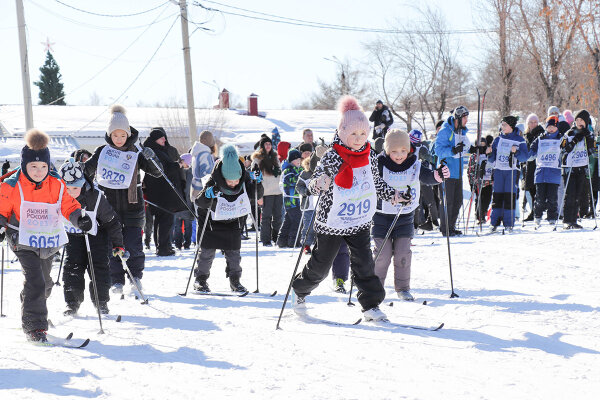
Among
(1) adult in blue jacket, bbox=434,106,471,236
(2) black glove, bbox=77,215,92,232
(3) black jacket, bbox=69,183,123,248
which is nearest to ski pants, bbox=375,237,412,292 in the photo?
(3) black jacket, bbox=69,183,123,248

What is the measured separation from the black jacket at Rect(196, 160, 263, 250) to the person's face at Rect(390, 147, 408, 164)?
70.2 inches

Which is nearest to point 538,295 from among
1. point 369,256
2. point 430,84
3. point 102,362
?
point 369,256

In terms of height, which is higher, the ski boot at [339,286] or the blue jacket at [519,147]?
the blue jacket at [519,147]

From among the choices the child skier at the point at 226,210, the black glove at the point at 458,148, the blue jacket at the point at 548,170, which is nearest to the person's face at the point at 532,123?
the blue jacket at the point at 548,170

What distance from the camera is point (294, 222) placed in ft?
41.0

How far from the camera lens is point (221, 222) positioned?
7941mm

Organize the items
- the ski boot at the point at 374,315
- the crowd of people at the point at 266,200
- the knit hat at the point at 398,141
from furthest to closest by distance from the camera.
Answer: the knit hat at the point at 398,141 → the ski boot at the point at 374,315 → the crowd of people at the point at 266,200

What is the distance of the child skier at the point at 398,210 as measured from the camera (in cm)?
688

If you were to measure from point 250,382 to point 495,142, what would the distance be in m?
8.99

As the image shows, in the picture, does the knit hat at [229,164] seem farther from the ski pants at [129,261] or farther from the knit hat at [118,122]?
the ski pants at [129,261]

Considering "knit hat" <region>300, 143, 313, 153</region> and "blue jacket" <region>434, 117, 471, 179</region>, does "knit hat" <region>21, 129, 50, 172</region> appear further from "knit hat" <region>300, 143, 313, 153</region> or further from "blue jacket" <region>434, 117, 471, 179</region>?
"blue jacket" <region>434, 117, 471, 179</region>

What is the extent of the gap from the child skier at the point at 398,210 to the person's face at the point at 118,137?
2.73 m

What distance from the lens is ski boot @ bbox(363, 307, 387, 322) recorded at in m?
5.84

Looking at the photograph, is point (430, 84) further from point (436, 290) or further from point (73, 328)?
point (73, 328)
